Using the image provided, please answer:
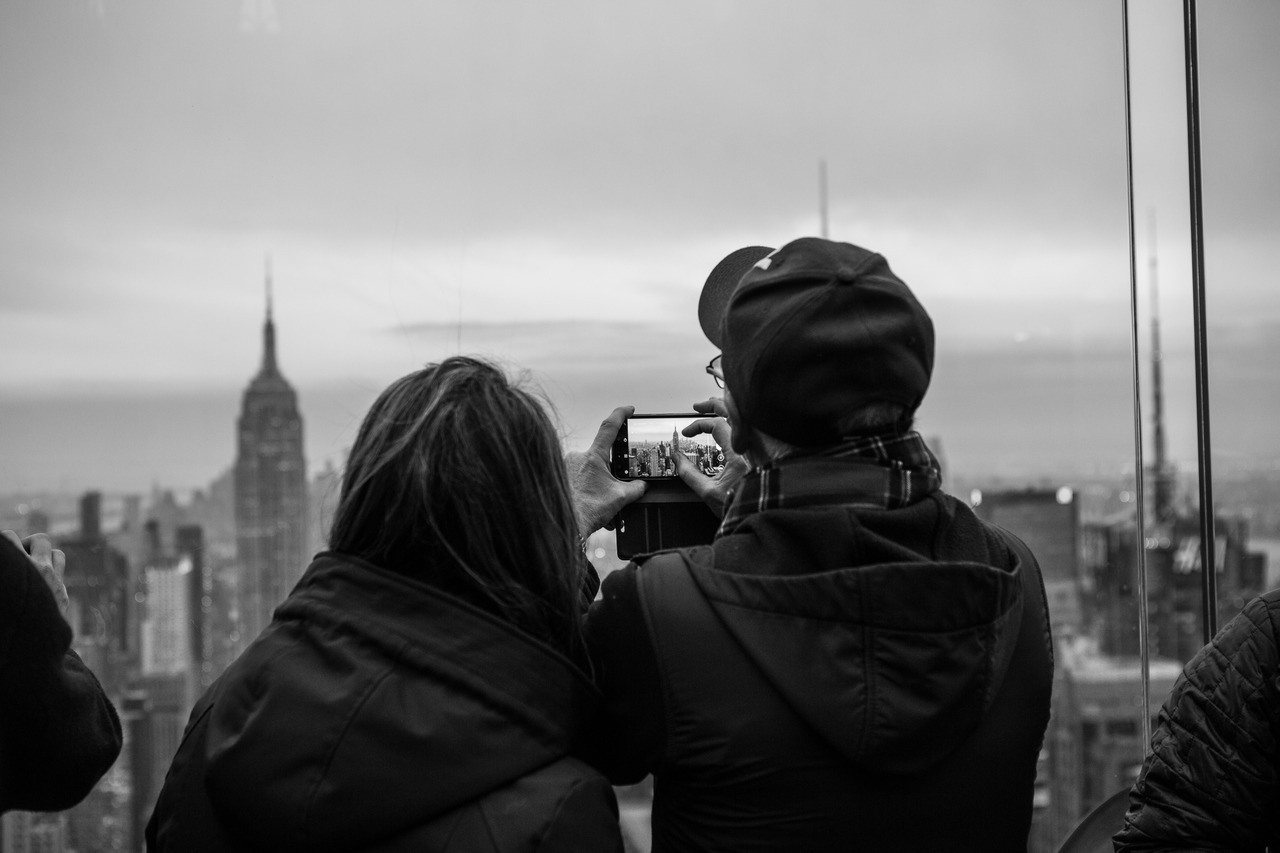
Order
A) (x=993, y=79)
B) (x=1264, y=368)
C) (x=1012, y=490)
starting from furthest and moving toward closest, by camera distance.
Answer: (x=1012, y=490) < (x=993, y=79) < (x=1264, y=368)

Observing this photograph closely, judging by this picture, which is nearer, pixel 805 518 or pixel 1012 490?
pixel 805 518

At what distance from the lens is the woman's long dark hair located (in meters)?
0.97

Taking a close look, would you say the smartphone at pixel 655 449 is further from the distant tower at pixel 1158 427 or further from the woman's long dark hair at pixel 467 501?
the distant tower at pixel 1158 427

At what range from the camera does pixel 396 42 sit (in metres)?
2.91

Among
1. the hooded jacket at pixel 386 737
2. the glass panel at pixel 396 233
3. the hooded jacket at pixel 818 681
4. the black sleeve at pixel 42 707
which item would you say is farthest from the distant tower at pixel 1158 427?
the black sleeve at pixel 42 707

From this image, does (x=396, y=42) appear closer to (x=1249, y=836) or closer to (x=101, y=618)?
(x=101, y=618)

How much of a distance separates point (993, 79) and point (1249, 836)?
2684 mm

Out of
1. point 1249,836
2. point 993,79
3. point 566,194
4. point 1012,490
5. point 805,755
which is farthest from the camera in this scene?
point 1012,490

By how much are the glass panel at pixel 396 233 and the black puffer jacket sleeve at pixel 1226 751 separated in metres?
1.51

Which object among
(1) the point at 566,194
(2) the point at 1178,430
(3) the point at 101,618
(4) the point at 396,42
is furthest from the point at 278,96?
(2) the point at 1178,430

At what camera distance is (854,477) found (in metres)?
0.99

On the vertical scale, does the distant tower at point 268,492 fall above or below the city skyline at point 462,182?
below

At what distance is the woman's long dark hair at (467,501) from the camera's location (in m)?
0.97

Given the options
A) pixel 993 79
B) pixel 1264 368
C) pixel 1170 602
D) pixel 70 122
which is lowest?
pixel 1170 602
